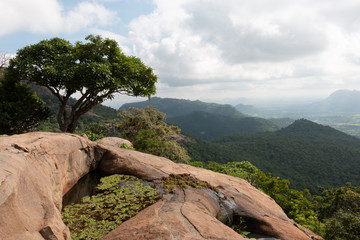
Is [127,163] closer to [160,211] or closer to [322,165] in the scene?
[160,211]

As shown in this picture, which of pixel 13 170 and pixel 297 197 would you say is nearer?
pixel 13 170

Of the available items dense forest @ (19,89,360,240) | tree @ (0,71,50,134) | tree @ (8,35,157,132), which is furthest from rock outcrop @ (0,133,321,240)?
tree @ (0,71,50,134)

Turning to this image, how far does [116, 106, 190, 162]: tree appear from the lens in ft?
66.4

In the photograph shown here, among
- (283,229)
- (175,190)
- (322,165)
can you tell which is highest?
(175,190)

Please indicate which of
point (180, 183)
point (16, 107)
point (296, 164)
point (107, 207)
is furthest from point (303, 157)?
point (16, 107)

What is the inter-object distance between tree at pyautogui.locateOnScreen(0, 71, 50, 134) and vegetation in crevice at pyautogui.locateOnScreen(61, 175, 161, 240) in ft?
42.9

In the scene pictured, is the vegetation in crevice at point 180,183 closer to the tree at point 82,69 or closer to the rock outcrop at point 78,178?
the rock outcrop at point 78,178

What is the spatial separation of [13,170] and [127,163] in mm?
5605

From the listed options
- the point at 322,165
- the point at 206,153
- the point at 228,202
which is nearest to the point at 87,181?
the point at 228,202

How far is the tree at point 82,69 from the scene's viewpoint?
13.1 meters

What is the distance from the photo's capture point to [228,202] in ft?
25.6

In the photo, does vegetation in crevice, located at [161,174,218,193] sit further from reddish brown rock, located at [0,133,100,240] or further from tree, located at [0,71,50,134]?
tree, located at [0,71,50,134]

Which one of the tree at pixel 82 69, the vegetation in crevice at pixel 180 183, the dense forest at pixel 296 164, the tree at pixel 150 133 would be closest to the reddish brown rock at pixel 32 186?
the vegetation in crevice at pixel 180 183

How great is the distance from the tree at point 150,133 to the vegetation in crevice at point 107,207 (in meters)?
11.3
